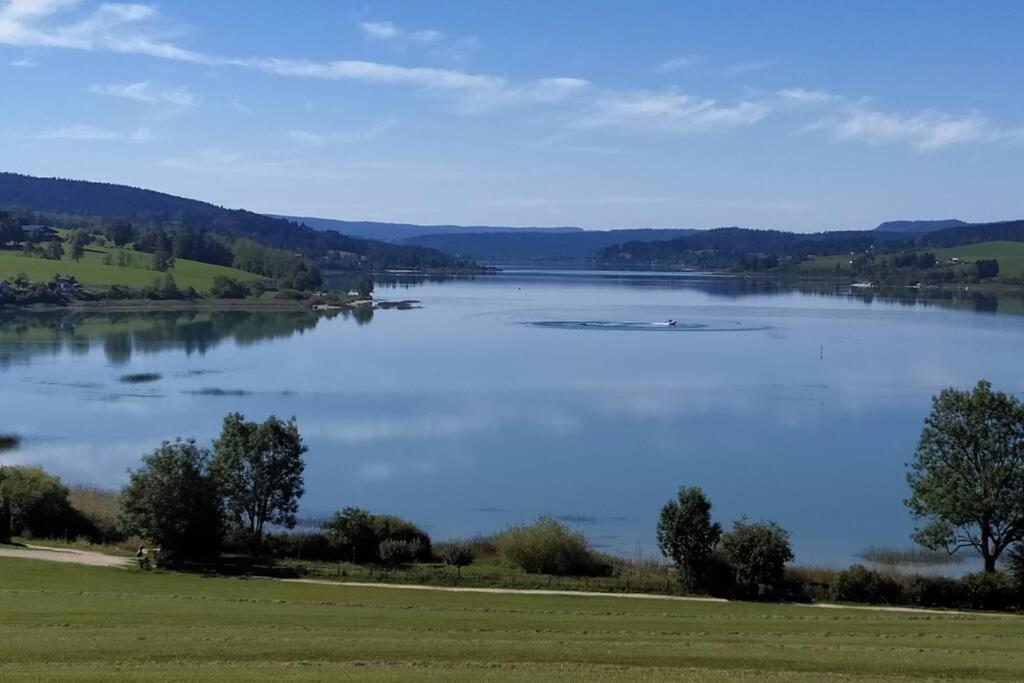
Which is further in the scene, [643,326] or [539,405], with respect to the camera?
[643,326]

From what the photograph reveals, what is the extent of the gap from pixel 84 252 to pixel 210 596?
389 ft

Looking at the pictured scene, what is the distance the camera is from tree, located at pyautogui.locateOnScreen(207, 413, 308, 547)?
2338 centimetres

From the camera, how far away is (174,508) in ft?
69.2

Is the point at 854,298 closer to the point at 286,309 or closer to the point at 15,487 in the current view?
the point at 286,309

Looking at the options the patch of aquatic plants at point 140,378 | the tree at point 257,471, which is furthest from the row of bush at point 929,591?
the patch of aquatic plants at point 140,378

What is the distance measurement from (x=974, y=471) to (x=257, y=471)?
1546 centimetres

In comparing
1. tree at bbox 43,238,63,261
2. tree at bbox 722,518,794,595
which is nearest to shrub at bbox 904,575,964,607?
tree at bbox 722,518,794,595

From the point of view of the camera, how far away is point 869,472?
3391cm

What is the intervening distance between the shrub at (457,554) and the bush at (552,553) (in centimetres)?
79

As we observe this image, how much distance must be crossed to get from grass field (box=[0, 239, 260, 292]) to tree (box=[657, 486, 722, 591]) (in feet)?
313

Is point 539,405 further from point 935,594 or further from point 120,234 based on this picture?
point 120,234

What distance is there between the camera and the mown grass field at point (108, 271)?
4232 inches

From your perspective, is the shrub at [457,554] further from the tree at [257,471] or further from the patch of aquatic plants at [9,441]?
the patch of aquatic plants at [9,441]

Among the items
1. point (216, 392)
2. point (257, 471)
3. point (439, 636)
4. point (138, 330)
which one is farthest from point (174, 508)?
point (138, 330)
